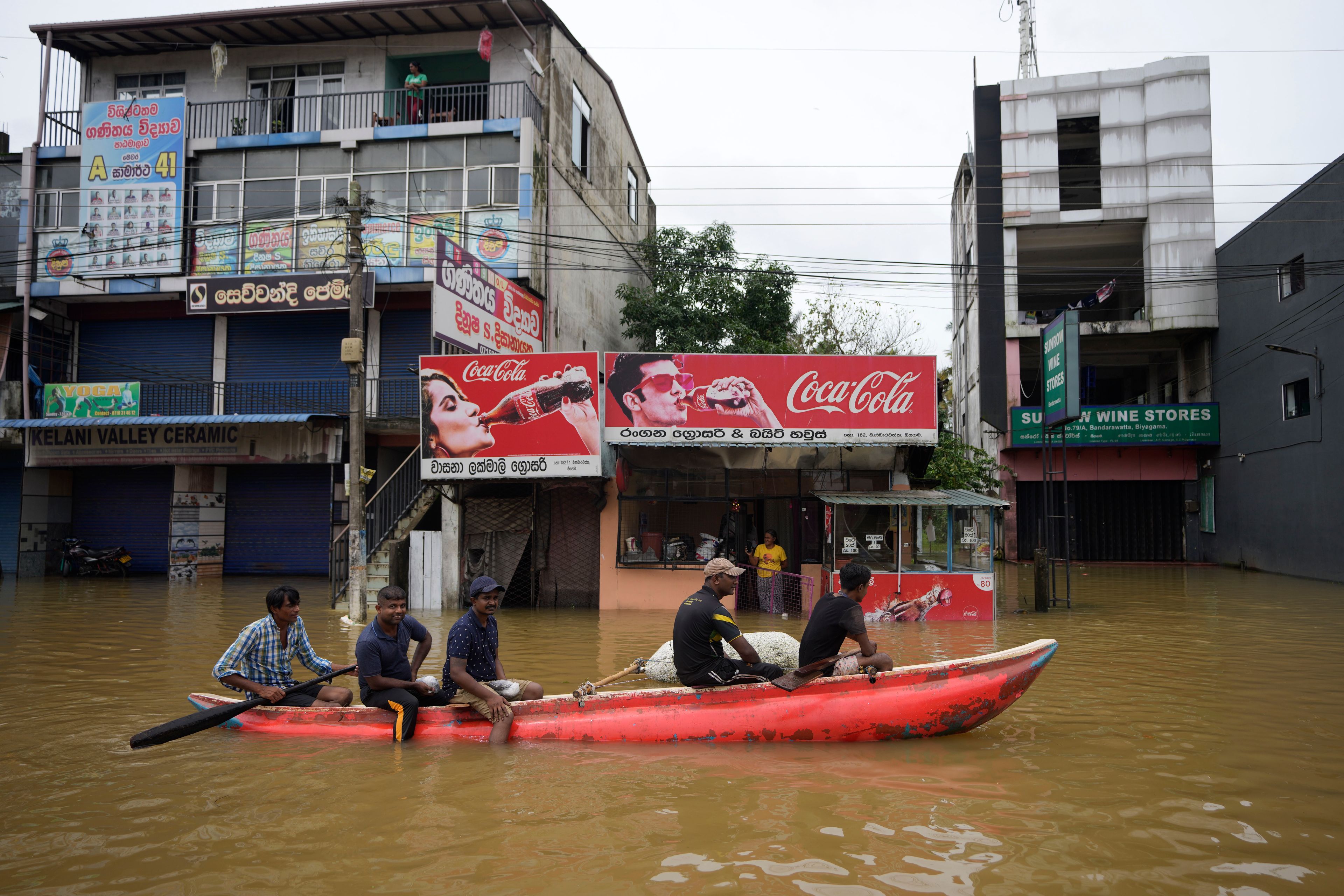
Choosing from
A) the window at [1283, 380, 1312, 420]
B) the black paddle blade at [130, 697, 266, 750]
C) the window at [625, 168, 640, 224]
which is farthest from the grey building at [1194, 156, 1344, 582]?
the black paddle blade at [130, 697, 266, 750]

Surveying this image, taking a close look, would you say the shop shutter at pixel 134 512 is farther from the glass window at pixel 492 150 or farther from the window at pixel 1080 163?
the window at pixel 1080 163

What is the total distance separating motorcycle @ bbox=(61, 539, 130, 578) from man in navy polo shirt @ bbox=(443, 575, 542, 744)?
19487 mm

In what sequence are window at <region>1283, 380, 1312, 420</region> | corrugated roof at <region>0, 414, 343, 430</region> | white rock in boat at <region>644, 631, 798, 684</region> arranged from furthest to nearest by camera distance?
window at <region>1283, 380, 1312, 420</region>, corrugated roof at <region>0, 414, 343, 430</region>, white rock in boat at <region>644, 631, 798, 684</region>

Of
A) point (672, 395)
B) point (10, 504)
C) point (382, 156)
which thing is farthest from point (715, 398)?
point (10, 504)

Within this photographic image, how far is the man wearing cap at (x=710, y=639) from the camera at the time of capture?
7.14 metres

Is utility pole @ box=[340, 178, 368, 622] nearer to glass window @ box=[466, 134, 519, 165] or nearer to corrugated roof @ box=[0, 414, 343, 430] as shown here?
corrugated roof @ box=[0, 414, 343, 430]

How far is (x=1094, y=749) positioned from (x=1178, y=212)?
2582 centimetres

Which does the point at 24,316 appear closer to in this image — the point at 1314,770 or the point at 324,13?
the point at 324,13

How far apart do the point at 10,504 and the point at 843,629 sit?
2510cm

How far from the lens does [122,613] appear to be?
1552 centimetres

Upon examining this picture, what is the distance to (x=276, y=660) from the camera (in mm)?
7438

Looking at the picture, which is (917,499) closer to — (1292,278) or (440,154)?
(440,154)

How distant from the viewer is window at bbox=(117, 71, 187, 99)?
76.6ft

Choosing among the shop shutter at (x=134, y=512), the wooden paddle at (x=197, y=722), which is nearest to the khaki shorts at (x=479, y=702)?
the wooden paddle at (x=197, y=722)
